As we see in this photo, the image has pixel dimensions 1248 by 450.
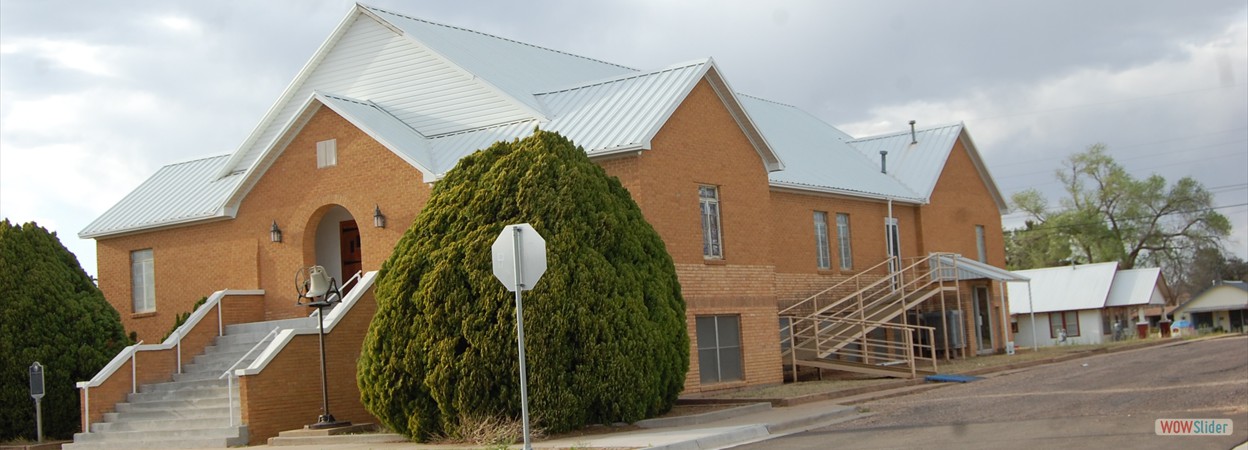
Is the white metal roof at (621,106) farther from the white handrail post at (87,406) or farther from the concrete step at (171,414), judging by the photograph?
the white handrail post at (87,406)

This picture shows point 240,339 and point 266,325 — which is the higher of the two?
point 266,325

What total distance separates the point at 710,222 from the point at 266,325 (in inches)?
339

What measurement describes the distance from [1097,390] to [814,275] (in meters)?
10.9

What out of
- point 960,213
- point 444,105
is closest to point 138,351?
point 444,105

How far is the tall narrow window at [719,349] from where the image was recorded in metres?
24.3

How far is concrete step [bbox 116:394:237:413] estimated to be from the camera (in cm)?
2130

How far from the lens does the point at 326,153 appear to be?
25203 millimetres

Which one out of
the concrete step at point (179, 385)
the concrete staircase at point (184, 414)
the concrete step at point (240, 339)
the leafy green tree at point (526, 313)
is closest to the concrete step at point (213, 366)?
the concrete staircase at point (184, 414)

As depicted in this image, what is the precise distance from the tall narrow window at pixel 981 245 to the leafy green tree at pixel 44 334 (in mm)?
26195

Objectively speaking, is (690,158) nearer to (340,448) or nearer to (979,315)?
(340,448)

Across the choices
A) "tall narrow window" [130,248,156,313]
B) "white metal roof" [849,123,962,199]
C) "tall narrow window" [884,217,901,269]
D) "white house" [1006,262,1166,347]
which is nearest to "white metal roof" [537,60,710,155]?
"tall narrow window" [130,248,156,313]

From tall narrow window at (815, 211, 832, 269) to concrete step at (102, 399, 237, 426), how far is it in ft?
52.4

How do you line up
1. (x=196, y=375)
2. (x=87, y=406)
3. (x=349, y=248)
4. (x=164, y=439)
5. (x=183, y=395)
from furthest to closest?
(x=349, y=248) < (x=196, y=375) < (x=183, y=395) < (x=87, y=406) < (x=164, y=439)

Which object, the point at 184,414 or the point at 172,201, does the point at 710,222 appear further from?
the point at 172,201
